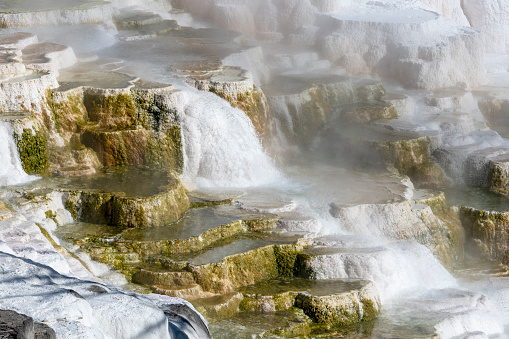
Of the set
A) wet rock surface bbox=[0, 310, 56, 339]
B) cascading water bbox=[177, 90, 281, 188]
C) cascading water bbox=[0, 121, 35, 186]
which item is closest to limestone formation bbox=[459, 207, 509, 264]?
cascading water bbox=[177, 90, 281, 188]

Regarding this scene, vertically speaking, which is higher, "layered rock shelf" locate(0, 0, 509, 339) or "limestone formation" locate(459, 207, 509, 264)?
"layered rock shelf" locate(0, 0, 509, 339)

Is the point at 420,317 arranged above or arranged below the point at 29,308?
below

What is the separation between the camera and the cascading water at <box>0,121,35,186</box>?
8.30 meters

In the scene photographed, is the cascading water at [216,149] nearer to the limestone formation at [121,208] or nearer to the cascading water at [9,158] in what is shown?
the limestone formation at [121,208]

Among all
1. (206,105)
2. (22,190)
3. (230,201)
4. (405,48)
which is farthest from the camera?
(405,48)

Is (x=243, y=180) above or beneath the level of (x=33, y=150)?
beneath

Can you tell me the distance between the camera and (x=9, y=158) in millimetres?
8375

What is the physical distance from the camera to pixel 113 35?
13.5 m

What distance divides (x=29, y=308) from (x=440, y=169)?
28.2ft

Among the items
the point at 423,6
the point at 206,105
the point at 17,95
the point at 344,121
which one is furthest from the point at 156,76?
the point at 423,6

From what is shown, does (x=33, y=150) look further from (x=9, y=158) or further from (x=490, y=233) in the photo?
(x=490, y=233)

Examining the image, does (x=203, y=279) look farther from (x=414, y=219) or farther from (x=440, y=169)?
(x=440, y=169)

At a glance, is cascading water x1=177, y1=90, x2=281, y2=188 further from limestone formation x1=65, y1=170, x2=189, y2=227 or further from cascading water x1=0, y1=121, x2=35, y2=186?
cascading water x1=0, y1=121, x2=35, y2=186

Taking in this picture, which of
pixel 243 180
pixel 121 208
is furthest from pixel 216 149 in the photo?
pixel 121 208
